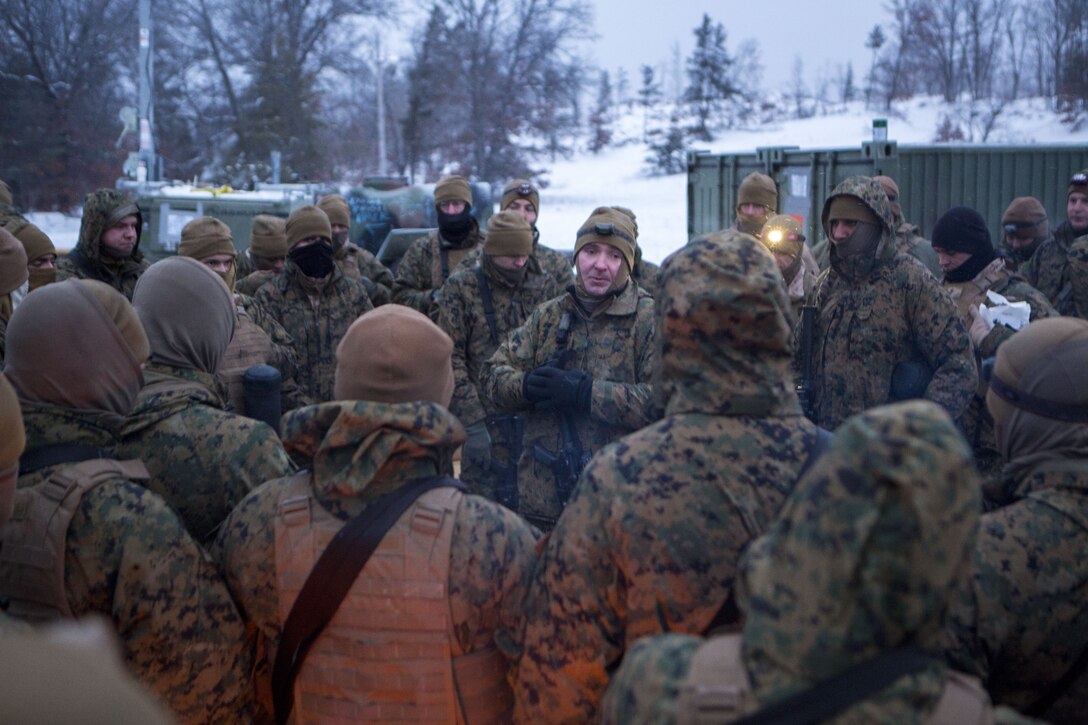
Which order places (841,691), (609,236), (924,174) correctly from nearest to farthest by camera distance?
(841,691) < (609,236) < (924,174)

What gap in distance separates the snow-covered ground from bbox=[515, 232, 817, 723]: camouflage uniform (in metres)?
20.3

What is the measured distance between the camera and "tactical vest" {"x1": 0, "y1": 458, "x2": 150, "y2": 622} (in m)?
2.47

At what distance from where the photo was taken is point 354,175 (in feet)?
126

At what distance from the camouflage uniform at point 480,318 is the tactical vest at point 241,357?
1.20m

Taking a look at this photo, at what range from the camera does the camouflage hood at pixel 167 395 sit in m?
2.95

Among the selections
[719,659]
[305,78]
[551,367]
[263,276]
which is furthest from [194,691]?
[305,78]

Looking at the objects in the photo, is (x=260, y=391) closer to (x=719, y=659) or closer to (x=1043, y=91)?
(x=719, y=659)

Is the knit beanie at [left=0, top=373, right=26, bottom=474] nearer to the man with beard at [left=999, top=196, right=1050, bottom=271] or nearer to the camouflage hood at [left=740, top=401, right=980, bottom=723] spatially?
the camouflage hood at [left=740, top=401, right=980, bottom=723]

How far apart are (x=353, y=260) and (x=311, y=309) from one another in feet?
6.96

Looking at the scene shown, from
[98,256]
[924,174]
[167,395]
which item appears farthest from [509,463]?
[924,174]

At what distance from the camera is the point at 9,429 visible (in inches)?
84.9

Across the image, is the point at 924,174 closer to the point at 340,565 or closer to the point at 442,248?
the point at 442,248

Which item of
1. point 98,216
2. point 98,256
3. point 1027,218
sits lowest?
point 98,256

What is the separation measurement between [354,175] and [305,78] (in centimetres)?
556
